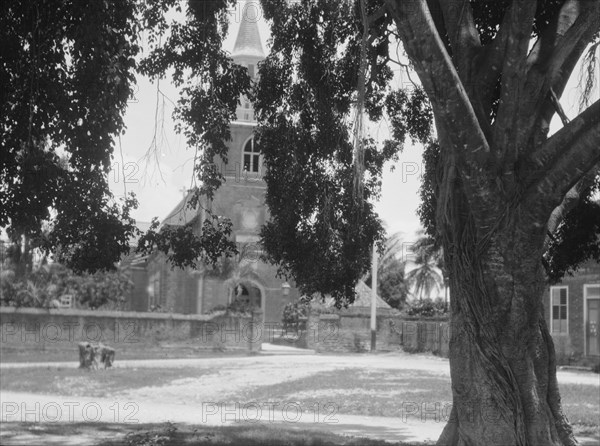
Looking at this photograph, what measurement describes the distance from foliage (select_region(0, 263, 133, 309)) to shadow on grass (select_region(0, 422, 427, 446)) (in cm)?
2369

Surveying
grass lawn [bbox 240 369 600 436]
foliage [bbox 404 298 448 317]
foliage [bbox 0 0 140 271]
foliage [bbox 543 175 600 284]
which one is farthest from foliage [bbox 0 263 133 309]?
foliage [bbox 543 175 600 284]

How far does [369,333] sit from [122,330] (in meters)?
13.1

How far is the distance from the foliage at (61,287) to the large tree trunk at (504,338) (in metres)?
30.1

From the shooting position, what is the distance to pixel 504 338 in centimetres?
737

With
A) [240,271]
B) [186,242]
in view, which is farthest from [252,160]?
[186,242]

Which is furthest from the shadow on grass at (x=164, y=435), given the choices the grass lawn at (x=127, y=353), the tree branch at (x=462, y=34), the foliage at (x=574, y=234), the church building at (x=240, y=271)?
the church building at (x=240, y=271)

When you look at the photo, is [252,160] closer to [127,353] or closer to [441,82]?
[127,353]

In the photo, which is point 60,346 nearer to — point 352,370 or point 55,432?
point 352,370

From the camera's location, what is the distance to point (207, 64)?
10.9 meters

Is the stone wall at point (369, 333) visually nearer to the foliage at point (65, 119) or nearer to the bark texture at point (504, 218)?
the foliage at point (65, 119)

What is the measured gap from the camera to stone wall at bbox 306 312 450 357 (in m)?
39.5

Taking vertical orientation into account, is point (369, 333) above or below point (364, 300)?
below

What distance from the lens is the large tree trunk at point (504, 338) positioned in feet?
24.1

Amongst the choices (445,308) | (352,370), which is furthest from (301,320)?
(352,370)
